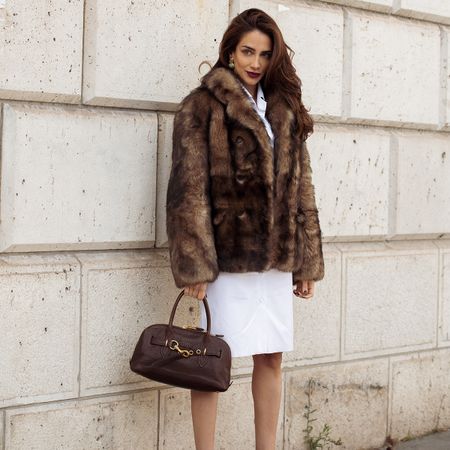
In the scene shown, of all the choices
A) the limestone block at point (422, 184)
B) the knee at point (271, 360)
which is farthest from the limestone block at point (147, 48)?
the limestone block at point (422, 184)

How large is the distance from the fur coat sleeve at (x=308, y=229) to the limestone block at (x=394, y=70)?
115 centimetres

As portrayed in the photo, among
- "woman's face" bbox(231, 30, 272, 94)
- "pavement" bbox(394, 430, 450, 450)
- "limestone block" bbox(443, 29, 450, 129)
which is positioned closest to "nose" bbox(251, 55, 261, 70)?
"woman's face" bbox(231, 30, 272, 94)

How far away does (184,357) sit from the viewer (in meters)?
4.22

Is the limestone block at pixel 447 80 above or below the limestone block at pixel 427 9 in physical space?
below

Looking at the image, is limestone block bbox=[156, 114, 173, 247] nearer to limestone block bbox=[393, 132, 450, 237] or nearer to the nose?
the nose

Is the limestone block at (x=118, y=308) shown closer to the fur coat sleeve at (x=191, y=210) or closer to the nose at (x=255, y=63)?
the fur coat sleeve at (x=191, y=210)

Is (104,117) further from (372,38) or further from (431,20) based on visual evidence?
(431,20)

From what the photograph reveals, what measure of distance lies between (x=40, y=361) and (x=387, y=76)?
2.59 metres

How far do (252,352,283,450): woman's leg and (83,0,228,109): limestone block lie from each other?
1.20 meters

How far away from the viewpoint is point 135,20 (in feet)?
15.4

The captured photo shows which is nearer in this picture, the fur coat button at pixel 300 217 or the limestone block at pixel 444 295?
the fur coat button at pixel 300 217

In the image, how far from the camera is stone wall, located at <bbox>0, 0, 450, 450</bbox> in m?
4.39

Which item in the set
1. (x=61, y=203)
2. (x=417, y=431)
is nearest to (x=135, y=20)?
(x=61, y=203)

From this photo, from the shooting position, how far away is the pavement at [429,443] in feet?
19.6
